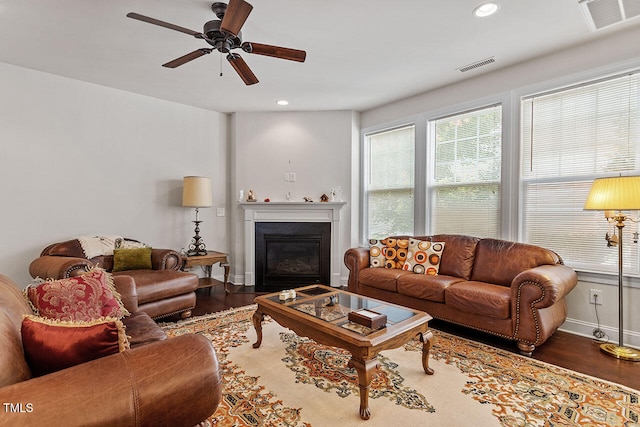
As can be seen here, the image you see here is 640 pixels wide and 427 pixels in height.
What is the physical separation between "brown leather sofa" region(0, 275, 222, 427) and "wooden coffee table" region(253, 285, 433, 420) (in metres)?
0.93

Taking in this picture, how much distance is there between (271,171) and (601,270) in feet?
13.3

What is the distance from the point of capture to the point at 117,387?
90 cm

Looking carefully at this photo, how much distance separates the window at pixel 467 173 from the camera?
358cm

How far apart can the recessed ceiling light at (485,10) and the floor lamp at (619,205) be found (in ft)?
5.10

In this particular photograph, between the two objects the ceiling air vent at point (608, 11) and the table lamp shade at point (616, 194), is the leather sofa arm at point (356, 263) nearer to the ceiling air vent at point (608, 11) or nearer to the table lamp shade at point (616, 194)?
the table lamp shade at point (616, 194)

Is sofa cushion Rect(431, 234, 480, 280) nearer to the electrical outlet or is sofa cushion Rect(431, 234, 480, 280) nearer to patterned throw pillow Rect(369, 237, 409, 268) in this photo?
patterned throw pillow Rect(369, 237, 409, 268)

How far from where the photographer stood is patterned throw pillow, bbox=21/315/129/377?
103 cm

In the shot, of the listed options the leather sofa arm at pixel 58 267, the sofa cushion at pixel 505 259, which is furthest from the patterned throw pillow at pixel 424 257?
the leather sofa arm at pixel 58 267

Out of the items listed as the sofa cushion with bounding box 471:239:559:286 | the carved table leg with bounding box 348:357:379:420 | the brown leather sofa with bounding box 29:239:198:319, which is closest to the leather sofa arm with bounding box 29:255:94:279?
the brown leather sofa with bounding box 29:239:198:319

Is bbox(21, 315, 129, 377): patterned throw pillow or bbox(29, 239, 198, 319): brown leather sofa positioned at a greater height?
bbox(21, 315, 129, 377): patterned throw pillow

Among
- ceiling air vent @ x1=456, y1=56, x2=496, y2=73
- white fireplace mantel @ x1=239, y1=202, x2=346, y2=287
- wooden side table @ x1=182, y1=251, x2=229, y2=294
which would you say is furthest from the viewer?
white fireplace mantel @ x1=239, y1=202, x2=346, y2=287

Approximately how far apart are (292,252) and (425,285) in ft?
7.56

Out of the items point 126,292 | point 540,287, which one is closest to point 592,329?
point 540,287

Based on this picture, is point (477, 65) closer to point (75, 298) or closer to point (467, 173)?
point (467, 173)
